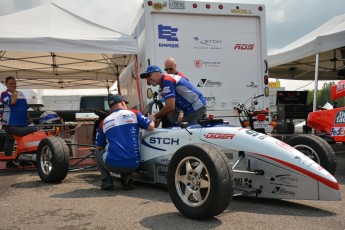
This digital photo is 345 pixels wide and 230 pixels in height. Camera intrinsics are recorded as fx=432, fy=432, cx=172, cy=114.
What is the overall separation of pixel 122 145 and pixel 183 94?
3.56 feet

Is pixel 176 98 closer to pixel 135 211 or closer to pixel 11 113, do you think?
pixel 135 211

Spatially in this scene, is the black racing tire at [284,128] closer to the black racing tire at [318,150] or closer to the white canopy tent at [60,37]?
the white canopy tent at [60,37]

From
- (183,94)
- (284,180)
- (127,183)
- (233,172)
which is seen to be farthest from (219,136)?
(127,183)

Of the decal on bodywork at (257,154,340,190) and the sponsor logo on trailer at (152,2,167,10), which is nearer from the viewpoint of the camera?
the decal on bodywork at (257,154,340,190)

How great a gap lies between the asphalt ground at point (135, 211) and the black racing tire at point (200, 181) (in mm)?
132

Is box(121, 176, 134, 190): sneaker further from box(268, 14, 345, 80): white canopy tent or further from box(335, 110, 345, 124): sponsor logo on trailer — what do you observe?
box(268, 14, 345, 80): white canopy tent

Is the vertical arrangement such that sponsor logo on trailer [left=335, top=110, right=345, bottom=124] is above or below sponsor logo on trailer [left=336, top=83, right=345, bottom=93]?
below

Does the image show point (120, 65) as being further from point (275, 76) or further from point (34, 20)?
point (275, 76)

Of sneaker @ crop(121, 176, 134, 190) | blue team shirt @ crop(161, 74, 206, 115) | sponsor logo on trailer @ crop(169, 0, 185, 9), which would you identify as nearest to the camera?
sneaker @ crop(121, 176, 134, 190)

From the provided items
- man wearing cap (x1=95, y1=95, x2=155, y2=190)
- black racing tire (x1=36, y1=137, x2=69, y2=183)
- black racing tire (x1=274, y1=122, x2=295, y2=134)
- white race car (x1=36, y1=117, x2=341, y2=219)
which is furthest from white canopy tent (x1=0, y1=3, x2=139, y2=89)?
black racing tire (x1=274, y1=122, x2=295, y2=134)

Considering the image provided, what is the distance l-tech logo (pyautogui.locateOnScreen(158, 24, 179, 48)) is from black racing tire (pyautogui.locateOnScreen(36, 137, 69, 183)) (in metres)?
3.04

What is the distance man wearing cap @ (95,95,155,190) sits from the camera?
536cm

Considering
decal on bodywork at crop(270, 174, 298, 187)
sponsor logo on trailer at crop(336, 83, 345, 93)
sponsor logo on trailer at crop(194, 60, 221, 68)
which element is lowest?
decal on bodywork at crop(270, 174, 298, 187)

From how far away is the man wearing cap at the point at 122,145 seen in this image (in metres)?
5.36
